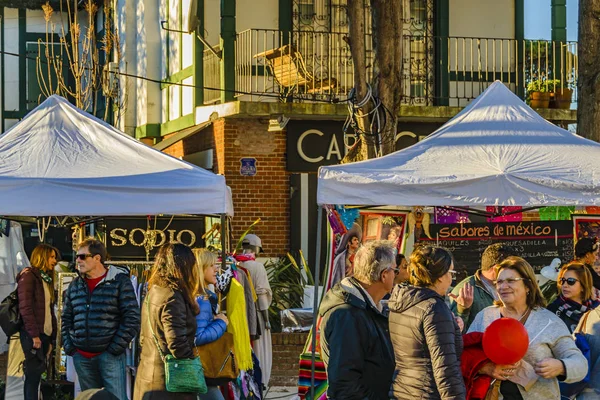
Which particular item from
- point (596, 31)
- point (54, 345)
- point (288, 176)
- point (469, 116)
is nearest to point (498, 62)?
point (288, 176)

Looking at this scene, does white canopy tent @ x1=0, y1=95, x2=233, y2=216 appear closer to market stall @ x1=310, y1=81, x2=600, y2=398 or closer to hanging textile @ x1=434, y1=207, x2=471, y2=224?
market stall @ x1=310, y1=81, x2=600, y2=398

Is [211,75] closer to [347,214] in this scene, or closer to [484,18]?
[484,18]

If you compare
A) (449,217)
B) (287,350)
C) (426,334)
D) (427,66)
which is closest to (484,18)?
(427,66)

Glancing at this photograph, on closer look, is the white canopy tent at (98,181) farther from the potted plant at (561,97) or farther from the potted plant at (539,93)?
the potted plant at (561,97)

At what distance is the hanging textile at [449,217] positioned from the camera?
35.9 ft

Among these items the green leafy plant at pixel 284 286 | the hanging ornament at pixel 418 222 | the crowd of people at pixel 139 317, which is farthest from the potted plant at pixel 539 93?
the hanging ornament at pixel 418 222

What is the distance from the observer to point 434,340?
18.2 feet

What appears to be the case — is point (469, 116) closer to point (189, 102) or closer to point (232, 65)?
point (232, 65)

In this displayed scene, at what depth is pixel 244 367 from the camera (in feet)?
30.4

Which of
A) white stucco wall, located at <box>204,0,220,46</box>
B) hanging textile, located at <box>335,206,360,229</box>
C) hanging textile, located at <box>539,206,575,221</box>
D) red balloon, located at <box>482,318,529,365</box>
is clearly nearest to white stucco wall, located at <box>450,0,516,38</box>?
white stucco wall, located at <box>204,0,220,46</box>

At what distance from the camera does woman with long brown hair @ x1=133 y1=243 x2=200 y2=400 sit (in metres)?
6.92

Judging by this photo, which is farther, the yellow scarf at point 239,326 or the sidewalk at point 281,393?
the sidewalk at point 281,393

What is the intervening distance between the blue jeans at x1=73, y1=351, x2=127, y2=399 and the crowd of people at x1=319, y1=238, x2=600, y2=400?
2.73 m

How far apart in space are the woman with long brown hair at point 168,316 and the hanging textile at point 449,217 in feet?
14.1
